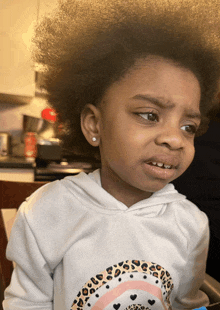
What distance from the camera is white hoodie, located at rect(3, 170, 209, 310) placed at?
480 mm

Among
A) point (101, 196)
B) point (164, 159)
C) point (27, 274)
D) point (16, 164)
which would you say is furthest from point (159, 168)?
point (16, 164)

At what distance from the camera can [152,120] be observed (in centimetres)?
45

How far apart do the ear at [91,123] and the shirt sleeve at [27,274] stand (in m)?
0.22

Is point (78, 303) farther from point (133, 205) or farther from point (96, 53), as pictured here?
point (96, 53)

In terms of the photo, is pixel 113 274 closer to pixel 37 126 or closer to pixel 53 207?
pixel 53 207

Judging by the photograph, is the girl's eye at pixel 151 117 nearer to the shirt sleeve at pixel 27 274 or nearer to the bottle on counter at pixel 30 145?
the shirt sleeve at pixel 27 274

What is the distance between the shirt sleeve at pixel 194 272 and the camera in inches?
21.5

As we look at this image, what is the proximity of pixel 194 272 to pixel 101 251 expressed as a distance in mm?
226

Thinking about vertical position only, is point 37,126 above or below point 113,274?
above

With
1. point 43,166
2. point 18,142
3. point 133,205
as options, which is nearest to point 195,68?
point 133,205

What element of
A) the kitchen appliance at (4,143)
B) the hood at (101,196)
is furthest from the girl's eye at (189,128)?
the kitchen appliance at (4,143)

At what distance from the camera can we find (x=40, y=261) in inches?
19.8

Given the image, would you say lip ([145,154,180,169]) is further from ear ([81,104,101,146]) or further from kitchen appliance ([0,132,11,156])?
kitchen appliance ([0,132,11,156])

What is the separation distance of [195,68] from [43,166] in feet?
5.89
